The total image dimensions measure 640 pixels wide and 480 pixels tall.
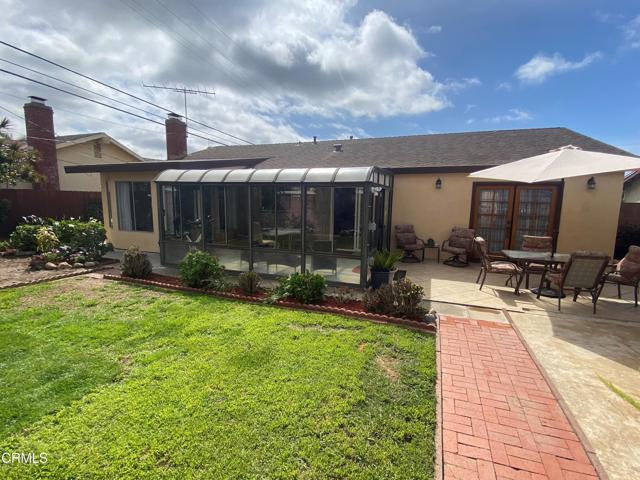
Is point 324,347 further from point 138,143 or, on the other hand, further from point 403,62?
point 138,143

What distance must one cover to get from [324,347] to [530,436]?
6.87ft

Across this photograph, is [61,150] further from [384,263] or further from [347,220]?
[384,263]

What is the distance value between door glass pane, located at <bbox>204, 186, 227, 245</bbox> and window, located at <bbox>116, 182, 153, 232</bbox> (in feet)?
Answer: 12.3

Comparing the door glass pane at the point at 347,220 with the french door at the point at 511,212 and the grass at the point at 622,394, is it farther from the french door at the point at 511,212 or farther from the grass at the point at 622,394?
the french door at the point at 511,212

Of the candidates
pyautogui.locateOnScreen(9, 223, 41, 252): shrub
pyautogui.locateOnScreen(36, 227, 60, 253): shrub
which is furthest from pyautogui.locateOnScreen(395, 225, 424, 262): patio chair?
pyautogui.locateOnScreen(9, 223, 41, 252): shrub

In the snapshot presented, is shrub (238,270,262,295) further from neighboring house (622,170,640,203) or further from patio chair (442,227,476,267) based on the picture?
neighboring house (622,170,640,203)

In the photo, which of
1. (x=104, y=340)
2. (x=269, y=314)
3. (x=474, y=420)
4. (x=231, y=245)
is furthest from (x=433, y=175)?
(x=104, y=340)

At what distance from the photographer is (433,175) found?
30.1 ft

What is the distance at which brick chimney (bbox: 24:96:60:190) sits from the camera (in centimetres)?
1464

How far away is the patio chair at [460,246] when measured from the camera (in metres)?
8.54

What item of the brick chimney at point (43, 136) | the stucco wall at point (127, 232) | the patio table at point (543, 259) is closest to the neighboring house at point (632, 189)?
the patio table at point (543, 259)

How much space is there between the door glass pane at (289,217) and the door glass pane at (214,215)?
5.12 ft

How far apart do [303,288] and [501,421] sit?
3382 mm


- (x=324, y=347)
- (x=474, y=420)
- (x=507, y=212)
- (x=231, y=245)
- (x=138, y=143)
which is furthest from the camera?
(x=138, y=143)
